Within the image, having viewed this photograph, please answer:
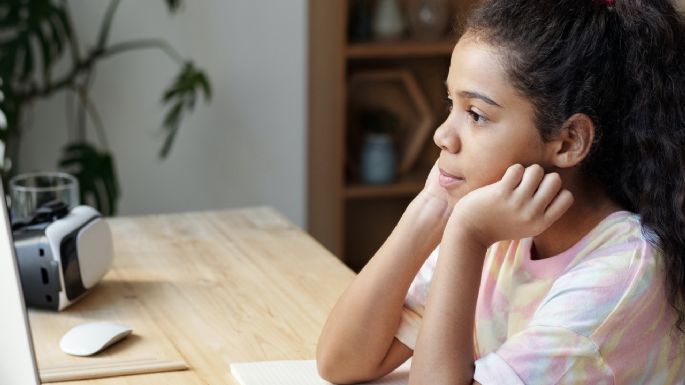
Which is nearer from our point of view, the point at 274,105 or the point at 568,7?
the point at 568,7

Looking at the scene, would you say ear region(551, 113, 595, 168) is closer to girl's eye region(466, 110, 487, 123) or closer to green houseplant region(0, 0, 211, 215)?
girl's eye region(466, 110, 487, 123)

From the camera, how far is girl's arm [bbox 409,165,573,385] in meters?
1.22

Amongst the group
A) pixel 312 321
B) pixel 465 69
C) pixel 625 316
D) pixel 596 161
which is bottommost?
pixel 312 321

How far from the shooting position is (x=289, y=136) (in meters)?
3.80

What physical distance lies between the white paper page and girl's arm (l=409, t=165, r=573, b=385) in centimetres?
20

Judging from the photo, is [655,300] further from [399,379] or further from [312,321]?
[312,321]

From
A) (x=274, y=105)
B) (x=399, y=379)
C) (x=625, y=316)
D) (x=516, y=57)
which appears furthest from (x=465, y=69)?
(x=274, y=105)

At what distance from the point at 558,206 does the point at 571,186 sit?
0.08 metres

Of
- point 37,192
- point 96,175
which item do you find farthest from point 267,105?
point 37,192

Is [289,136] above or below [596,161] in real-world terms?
below

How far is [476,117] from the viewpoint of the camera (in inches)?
49.2

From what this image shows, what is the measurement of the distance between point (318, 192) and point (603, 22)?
2.74 meters

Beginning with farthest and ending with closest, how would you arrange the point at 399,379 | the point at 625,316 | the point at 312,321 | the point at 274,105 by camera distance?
the point at 274,105 → the point at 312,321 → the point at 399,379 → the point at 625,316

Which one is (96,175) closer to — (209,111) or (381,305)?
(209,111)
